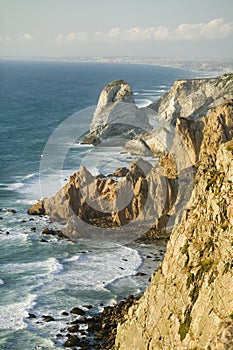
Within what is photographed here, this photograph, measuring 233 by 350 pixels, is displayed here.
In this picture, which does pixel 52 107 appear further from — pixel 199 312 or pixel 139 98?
pixel 199 312

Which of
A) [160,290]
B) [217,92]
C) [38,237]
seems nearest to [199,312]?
Answer: [160,290]

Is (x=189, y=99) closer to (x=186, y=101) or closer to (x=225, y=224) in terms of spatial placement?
(x=186, y=101)

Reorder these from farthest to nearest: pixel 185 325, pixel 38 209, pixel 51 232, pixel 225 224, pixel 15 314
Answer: pixel 38 209 < pixel 51 232 < pixel 15 314 < pixel 225 224 < pixel 185 325

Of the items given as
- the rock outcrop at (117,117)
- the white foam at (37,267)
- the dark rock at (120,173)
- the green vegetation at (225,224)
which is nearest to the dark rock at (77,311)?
the white foam at (37,267)

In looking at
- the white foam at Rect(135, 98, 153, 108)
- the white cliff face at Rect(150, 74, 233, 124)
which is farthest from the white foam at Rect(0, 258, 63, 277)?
the white foam at Rect(135, 98, 153, 108)

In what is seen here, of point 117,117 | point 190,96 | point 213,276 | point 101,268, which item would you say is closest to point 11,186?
point 101,268
